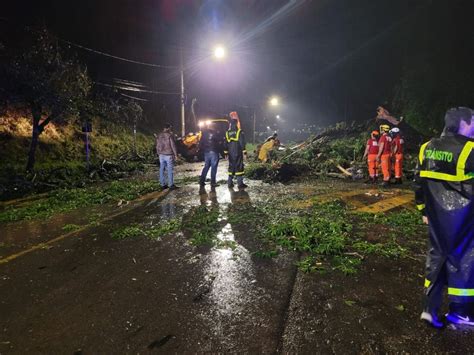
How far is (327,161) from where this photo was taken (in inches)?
527

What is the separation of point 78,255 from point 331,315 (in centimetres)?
381

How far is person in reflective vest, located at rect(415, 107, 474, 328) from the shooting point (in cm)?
266

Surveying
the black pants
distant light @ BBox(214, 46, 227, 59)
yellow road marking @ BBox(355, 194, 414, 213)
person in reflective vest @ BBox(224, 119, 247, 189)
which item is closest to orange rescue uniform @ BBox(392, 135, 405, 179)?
yellow road marking @ BBox(355, 194, 414, 213)

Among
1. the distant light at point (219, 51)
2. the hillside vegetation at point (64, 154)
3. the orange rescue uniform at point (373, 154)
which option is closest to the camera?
the orange rescue uniform at point (373, 154)

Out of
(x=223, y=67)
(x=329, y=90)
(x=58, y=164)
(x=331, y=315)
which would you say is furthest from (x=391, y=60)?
(x=331, y=315)

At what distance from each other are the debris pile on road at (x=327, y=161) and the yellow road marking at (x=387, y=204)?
11.8 ft

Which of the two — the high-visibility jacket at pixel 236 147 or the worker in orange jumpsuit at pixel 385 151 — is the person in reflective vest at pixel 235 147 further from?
the worker in orange jumpsuit at pixel 385 151

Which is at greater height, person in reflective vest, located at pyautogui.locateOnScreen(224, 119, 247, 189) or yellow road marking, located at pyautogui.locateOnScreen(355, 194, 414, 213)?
person in reflective vest, located at pyautogui.locateOnScreen(224, 119, 247, 189)

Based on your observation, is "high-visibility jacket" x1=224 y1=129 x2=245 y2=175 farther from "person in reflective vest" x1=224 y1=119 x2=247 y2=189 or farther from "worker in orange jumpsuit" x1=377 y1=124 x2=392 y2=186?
"worker in orange jumpsuit" x1=377 y1=124 x2=392 y2=186

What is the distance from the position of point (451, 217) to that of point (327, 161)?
10.9 meters

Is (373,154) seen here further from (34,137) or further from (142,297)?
(34,137)

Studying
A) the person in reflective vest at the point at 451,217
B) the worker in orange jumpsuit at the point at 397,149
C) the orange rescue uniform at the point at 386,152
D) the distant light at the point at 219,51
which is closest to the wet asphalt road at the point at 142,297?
the person in reflective vest at the point at 451,217

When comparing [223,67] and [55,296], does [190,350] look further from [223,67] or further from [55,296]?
[223,67]

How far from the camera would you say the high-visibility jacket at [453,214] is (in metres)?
2.66
